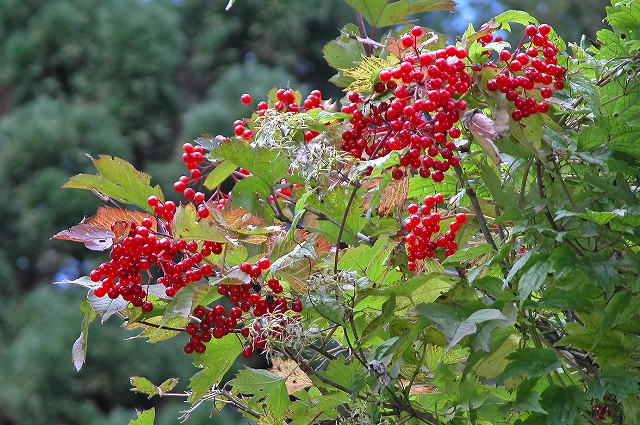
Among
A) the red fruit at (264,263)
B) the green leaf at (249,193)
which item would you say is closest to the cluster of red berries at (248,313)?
the red fruit at (264,263)

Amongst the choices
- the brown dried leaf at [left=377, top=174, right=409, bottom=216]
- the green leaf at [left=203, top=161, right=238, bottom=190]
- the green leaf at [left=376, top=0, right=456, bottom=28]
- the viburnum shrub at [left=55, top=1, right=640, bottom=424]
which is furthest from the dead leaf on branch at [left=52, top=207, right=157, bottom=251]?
the green leaf at [left=376, top=0, right=456, bottom=28]

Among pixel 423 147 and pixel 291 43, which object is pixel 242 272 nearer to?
pixel 423 147

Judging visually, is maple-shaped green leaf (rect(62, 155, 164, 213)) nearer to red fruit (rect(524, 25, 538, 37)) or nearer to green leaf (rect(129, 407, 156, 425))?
green leaf (rect(129, 407, 156, 425))

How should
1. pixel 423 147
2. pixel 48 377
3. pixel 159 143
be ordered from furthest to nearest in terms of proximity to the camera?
pixel 159 143, pixel 48 377, pixel 423 147

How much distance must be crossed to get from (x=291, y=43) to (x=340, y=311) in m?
5.39

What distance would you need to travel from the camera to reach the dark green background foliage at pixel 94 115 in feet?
13.9

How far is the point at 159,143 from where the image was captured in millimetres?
5684

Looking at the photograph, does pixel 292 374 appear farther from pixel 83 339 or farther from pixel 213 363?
pixel 83 339

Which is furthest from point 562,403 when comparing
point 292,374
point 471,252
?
point 292,374

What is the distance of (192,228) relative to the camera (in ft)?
2.38

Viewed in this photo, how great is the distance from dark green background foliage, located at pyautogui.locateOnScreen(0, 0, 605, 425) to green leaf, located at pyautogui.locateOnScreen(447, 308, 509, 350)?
336cm

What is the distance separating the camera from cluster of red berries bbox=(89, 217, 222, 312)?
2.47 ft

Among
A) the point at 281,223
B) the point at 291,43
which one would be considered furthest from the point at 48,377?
the point at 281,223

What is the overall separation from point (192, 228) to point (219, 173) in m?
0.16
